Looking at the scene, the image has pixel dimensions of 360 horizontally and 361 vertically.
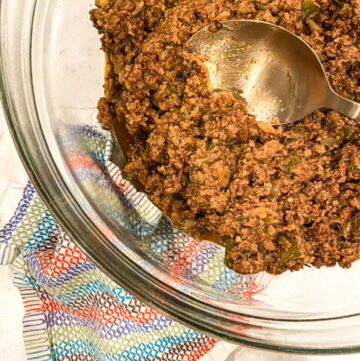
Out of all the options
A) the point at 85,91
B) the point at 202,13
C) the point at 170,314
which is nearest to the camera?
the point at 170,314

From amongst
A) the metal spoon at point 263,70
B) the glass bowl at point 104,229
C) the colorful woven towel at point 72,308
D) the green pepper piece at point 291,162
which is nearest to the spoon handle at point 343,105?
the metal spoon at point 263,70

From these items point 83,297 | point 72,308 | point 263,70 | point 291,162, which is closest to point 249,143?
point 291,162

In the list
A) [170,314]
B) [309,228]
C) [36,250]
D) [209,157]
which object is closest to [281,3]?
[209,157]

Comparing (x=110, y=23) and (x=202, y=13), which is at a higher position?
(x=202, y=13)

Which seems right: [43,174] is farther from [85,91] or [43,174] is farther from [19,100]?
[85,91]

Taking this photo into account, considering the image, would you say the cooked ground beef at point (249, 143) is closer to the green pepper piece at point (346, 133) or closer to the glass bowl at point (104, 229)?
the green pepper piece at point (346, 133)

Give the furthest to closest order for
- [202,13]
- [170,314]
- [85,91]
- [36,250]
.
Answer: [36,250], [85,91], [202,13], [170,314]
